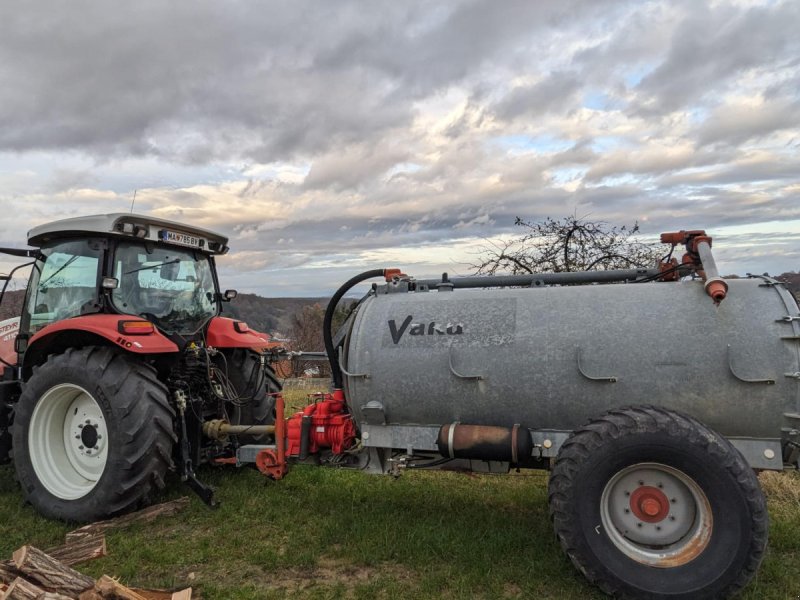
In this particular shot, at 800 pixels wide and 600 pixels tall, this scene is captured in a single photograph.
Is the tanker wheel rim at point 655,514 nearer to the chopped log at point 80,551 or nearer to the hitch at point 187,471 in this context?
the hitch at point 187,471

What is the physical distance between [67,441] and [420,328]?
3290 millimetres

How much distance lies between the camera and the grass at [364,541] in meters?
3.61

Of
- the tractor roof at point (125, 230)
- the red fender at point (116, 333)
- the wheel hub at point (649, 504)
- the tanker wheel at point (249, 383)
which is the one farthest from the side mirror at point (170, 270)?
the wheel hub at point (649, 504)

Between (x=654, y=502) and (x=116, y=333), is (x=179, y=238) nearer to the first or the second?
(x=116, y=333)

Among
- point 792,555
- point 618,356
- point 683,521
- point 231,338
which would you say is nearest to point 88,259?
point 231,338

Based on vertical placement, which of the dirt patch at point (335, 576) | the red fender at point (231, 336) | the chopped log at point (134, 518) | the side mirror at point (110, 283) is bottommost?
the dirt patch at point (335, 576)

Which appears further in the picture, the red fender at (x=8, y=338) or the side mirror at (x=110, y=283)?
the red fender at (x=8, y=338)

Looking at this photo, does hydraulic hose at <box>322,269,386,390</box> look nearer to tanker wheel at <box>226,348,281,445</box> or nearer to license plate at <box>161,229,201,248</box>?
tanker wheel at <box>226,348,281,445</box>

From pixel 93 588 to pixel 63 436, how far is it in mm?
2497

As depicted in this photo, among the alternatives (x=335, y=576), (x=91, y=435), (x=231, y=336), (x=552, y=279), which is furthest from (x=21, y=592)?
(x=552, y=279)

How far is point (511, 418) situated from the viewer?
386 cm

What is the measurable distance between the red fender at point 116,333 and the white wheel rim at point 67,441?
464 mm

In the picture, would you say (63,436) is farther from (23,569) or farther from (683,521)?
(683,521)

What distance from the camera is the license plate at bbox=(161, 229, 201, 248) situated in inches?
215
